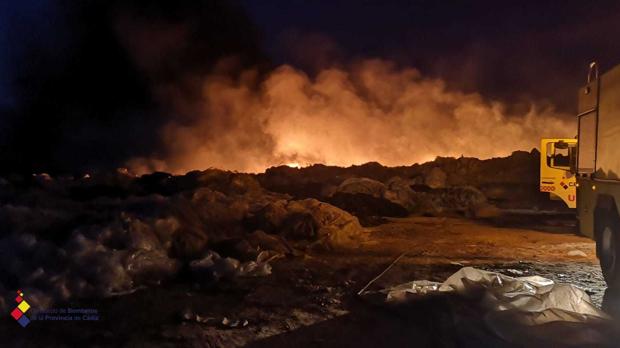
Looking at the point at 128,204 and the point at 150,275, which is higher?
the point at 128,204

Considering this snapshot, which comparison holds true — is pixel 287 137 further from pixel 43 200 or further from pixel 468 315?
pixel 468 315

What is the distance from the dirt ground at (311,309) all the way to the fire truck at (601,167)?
60 centimetres

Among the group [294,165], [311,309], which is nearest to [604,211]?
[311,309]

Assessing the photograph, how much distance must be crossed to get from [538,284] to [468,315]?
1.34 meters

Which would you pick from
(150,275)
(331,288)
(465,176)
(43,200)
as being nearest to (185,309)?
(150,275)

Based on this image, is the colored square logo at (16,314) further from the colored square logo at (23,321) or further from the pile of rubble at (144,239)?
the pile of rubble at (144,239)

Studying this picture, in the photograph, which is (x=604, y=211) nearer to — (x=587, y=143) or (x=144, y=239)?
(x=587, y=143)

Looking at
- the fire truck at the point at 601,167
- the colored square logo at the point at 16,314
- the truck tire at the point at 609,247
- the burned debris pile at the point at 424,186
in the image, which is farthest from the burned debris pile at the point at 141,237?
the truck tire at the point at 609,247

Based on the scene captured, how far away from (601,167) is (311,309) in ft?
13.7

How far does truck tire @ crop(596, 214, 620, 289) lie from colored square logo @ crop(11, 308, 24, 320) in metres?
6.76

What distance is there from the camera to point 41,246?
21.9 ft

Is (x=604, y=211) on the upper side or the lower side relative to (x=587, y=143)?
lower

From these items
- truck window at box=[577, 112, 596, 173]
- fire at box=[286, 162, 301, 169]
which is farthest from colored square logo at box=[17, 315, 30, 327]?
fire at box=[286, 162, 301, 169]

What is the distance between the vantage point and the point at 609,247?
6.80 meters
